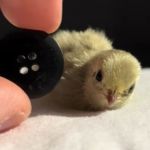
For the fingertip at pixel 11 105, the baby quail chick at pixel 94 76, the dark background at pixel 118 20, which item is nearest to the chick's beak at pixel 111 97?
the baby quail chick at pixel 94 76

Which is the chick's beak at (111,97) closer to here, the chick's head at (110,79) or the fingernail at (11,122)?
the chick's head at (110,79)

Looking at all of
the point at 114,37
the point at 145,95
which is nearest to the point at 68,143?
the point at 145,95

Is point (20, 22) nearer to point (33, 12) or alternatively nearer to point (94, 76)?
point (33, 12)

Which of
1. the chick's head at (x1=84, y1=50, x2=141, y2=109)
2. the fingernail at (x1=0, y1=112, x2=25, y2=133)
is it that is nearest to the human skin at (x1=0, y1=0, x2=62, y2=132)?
the fingernail at (x1=0, y1=112, x2=25, y2=133)

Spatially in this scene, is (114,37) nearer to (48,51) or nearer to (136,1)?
(136,1)

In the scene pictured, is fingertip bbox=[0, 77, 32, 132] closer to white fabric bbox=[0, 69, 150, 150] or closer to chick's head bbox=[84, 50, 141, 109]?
white fabric bbox=[0, 69, 150, 150]

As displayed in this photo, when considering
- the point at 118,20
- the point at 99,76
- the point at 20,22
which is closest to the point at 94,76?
the point at 99,76

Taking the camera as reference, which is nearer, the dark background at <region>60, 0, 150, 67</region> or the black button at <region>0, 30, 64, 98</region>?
the black button at <region>0, 30, 64, 98</region>
